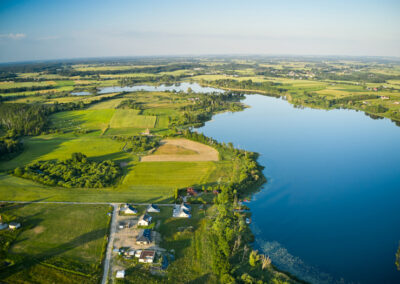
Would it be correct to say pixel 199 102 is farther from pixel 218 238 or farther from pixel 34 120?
pixel 218 238

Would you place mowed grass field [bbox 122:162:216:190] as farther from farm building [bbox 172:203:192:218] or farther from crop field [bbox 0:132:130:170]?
crop field [bbox 0:132:130:170]

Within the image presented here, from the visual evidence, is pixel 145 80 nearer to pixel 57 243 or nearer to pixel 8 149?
pixel 8 149

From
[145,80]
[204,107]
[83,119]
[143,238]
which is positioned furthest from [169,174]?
[145,80]

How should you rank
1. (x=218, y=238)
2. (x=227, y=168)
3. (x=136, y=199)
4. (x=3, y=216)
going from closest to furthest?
(x=218, y=238) < (x=3, y=216) < (x=136, y=199) < (x=227, y=168)

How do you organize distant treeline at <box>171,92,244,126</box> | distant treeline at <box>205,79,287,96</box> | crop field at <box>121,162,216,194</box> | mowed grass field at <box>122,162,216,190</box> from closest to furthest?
crop field at <box>121,162,216,194</box> → mowed grass field at <box>122,162,216,190</box> → distant treeline at <box>171,92,244,126</box> → distant treeline at <box>205,79,287,96</box>

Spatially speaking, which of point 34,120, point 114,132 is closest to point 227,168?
point 114,132

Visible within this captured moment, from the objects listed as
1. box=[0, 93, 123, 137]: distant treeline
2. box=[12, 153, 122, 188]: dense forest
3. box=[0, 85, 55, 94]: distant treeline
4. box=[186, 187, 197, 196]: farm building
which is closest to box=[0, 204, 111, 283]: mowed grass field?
box=[12, 153, 122, 188]: dense forest

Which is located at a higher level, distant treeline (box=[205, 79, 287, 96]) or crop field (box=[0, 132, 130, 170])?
distant treeline (box=[205, 79, 287, 96])
